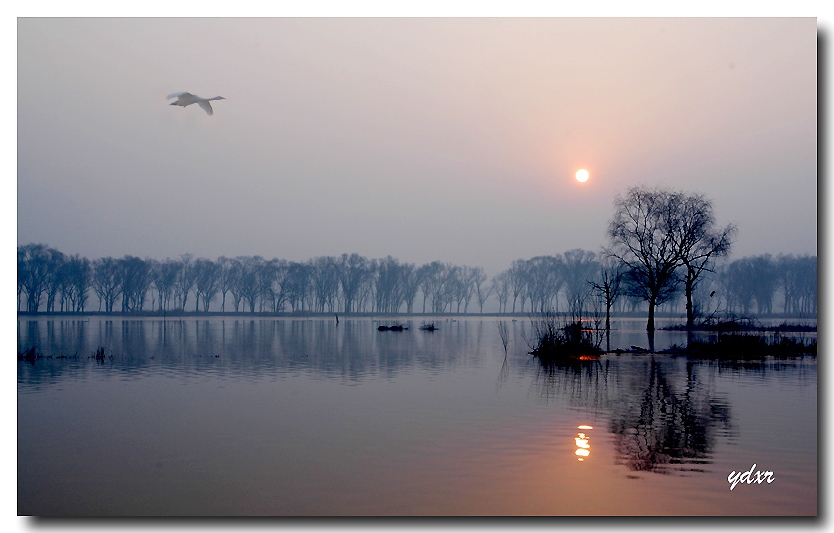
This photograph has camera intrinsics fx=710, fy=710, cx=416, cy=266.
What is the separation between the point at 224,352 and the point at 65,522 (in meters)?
14.1

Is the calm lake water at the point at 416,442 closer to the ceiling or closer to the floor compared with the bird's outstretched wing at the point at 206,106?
closer to the floor

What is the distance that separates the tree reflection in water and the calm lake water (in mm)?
38

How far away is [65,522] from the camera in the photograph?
676 centimetres

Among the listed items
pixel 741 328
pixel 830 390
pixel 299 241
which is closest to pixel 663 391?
pixel 830 390

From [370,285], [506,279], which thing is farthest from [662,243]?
[370,285]

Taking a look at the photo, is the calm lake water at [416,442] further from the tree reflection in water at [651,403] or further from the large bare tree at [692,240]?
the large bare tree at [692,240]

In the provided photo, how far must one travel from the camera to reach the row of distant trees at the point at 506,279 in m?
18.2

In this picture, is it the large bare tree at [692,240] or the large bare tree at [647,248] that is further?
the large bare tree at [647,248]

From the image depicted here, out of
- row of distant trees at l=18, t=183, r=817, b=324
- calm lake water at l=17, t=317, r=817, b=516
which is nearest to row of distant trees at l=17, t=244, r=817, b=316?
row of distant trees at l=18, t=183, r=817, b=324

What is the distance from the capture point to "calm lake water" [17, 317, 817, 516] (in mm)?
6715

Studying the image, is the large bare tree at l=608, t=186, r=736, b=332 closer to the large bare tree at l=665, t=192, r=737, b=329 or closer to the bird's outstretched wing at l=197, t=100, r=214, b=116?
the large bare tree at l=665, t=192, r=737, b=329

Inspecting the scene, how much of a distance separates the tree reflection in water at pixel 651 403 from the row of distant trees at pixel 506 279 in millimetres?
1987

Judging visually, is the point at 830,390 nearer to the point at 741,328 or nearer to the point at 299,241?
the point at 299,241

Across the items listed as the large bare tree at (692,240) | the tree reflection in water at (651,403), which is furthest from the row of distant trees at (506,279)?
the tree reflection in water at (651,403)
